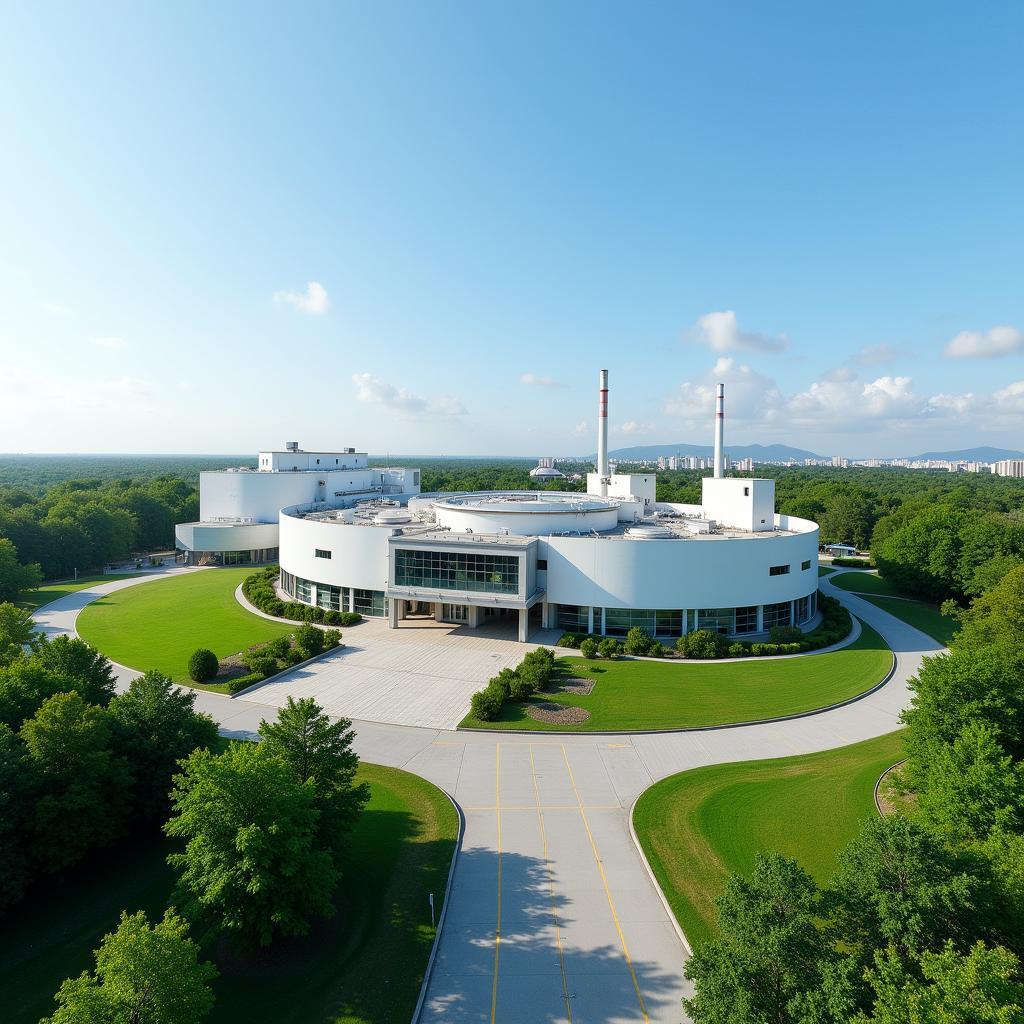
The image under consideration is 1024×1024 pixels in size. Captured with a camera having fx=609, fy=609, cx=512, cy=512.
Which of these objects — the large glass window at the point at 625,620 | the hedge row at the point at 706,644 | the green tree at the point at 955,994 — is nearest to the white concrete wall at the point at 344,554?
the hedge row at the point at 706,644

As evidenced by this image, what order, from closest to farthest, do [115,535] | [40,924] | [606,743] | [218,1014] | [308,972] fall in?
[218,1014], [308,972], [40,924], [606,743], [115,535]

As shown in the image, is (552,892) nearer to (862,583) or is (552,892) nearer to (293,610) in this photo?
(293,610)

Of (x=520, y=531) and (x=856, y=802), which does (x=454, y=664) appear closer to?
(x=520, y=531)

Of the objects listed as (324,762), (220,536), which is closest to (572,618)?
(324,762)

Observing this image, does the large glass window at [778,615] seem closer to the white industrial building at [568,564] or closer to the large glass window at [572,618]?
the white industrial building at [568,564]

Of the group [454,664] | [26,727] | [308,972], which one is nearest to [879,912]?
[308,972]

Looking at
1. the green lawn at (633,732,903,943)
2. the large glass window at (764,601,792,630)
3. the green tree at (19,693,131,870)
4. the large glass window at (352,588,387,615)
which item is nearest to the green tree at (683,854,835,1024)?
the green lawn at (633,732,903,943)
